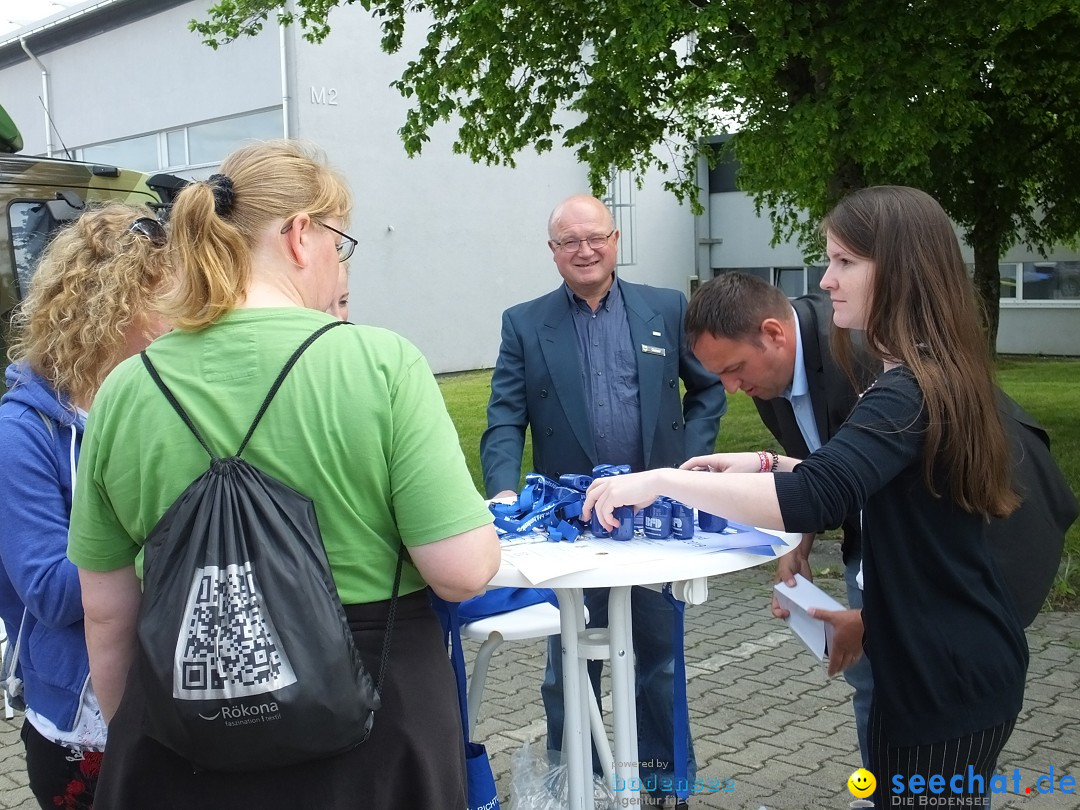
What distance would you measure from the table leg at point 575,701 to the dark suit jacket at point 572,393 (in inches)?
42.8

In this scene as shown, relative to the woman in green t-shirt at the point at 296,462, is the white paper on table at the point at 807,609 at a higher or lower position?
lower

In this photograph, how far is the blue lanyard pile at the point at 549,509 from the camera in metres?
2.60

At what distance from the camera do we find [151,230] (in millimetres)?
2367

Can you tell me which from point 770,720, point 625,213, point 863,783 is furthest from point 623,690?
point 625,213

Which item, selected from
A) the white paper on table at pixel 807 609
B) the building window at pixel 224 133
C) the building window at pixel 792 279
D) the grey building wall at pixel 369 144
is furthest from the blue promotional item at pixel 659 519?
the building window at pixel 792 279

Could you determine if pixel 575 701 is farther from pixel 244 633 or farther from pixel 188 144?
pixel 188 144

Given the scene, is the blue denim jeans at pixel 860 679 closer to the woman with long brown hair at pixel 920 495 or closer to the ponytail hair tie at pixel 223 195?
the woman with long brown hair at pixel 920 495

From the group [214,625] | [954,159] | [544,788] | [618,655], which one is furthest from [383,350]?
[954,159]

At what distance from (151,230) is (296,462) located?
101cm

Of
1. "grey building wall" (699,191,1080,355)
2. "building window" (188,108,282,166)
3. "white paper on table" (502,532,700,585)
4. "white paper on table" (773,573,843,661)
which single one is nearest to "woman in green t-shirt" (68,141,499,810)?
"white paper on table" (502,532,700,585)

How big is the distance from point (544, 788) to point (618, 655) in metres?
0.80

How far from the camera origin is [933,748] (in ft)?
6.89

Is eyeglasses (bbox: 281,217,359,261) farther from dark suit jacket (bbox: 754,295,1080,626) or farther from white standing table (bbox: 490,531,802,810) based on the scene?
dark suit jacket (bbox: 754,295,1080,626)

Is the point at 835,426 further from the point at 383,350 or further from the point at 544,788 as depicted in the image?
the point at 383,350
